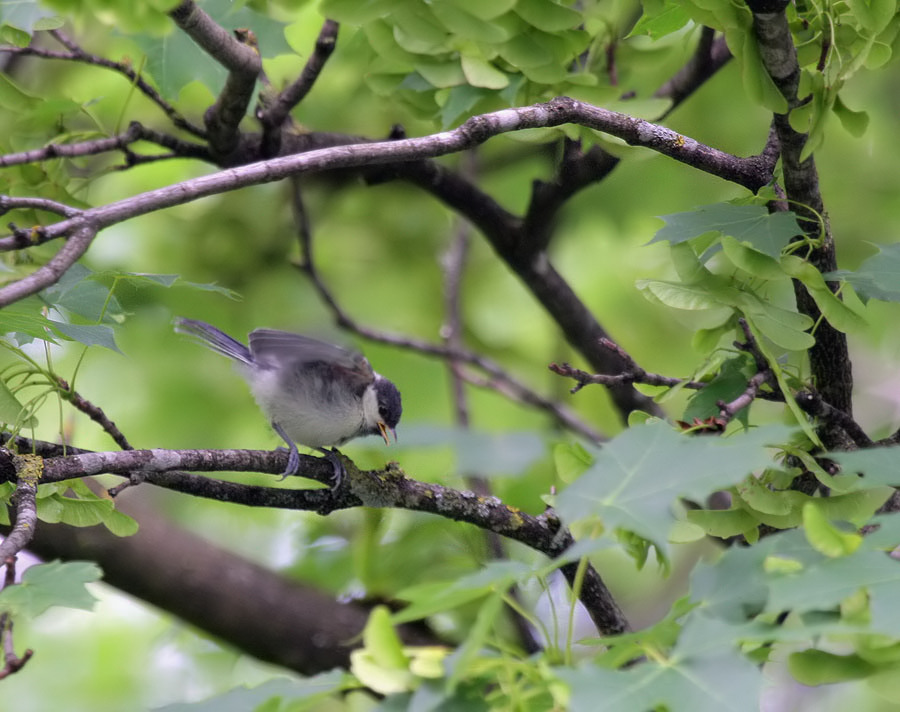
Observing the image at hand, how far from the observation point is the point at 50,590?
177cm

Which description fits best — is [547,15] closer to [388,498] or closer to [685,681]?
[388,498]

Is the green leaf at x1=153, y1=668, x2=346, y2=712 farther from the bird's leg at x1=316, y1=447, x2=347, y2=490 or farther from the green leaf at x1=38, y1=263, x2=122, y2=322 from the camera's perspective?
the green leaf at x1=38, y1=263, x2=122, y2=322

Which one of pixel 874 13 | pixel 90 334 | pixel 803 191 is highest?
pixel 874 13

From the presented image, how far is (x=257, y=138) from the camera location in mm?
3496

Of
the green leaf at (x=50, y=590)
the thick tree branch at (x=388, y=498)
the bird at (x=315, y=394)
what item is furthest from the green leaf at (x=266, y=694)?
the bird at (x=315, y=394)

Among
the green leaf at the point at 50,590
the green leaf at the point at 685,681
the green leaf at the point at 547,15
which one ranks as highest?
the green leaf at the point at 547,15

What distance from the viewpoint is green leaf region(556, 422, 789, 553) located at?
4.81 feet

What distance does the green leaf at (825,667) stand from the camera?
1.62 meters

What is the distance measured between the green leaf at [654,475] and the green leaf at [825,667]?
1.35ft

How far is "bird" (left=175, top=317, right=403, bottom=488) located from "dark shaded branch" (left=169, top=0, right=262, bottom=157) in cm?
71

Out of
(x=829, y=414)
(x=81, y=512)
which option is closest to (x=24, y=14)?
(x=81, y=512)

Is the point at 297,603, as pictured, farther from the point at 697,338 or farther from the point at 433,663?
the point at 433,663

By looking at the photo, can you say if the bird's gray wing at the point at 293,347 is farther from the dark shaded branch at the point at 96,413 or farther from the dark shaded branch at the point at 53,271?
the dark shaded branch at the point at 53,271

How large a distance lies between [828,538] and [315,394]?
7.59 feet
